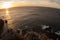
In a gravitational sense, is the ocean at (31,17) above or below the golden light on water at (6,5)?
below

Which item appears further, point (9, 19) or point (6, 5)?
point (6, 5)

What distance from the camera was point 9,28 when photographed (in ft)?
2.87

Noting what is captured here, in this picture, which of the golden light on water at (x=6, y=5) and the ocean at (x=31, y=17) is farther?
the golden light on water at (x=6, y=5)

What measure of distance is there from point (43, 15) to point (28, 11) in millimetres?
115

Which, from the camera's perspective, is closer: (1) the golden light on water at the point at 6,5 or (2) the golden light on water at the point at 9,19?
(2) the golden light on water at the point at 9,19

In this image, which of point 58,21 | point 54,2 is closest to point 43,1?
point 54,2

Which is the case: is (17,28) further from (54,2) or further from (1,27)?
(54,2)

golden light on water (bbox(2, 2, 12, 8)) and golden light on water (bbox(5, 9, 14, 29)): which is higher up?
golden light on water (bbox(2, 2, 12, 8))

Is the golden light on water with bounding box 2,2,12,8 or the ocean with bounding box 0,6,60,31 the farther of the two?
the golden light on water with bounding box 2,2,12,8

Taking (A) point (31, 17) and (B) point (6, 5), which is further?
(B) point (6, 5)

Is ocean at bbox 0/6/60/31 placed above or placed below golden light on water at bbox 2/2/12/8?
below

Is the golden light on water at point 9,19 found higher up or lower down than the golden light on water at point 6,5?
lower down

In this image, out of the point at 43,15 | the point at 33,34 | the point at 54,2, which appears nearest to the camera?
the point at 33,34

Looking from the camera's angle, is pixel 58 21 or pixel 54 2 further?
pixel 54 2
